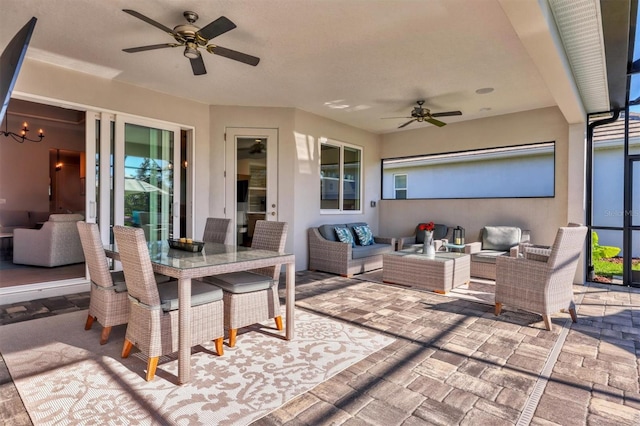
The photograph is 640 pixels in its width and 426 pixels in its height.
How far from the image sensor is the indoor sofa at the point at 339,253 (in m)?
5.56

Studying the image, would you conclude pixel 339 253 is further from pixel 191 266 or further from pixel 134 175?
pixel 191 266

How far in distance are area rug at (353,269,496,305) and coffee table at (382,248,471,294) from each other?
0.09 metres

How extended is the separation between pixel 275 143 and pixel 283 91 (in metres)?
1.03

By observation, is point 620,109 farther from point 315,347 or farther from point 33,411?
point 33,411

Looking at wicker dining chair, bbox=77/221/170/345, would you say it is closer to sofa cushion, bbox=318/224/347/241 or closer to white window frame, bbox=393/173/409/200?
sofa cushion, bbox=318/224/347/241

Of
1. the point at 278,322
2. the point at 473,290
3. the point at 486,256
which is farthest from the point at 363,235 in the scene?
the point at 278,322

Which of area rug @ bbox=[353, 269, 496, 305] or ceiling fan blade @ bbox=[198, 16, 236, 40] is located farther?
area rug @ bbox=[353, 269, 496, 305]

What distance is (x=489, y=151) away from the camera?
6.44m

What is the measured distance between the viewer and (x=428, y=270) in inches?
182

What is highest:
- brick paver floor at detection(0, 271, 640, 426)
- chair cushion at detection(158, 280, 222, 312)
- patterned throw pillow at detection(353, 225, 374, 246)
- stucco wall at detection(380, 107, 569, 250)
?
stucco wall at detection(380, 107, 569, 250)

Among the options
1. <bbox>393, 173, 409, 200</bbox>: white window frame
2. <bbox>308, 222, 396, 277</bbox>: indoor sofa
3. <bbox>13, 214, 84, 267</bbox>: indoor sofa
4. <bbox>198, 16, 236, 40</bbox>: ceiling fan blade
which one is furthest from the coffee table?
<bbox>13, 214, 84, 267</bbox>: indoor sofa

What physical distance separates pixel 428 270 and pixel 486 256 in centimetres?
133

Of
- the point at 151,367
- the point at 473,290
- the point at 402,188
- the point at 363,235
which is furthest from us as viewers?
the point at 402,188

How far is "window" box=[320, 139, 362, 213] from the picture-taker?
6551 mm
